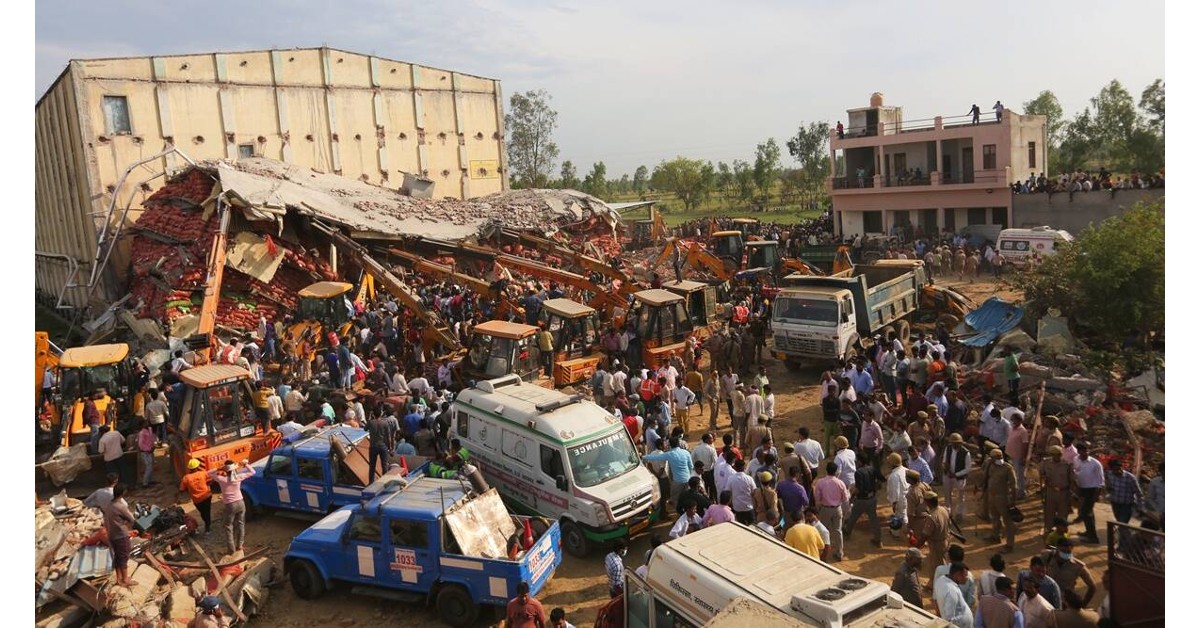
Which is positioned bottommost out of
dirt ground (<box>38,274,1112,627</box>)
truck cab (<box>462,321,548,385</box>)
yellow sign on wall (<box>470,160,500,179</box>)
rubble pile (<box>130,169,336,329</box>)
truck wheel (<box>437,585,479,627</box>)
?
dirt ground (<box>38,274,1112,627</box>)

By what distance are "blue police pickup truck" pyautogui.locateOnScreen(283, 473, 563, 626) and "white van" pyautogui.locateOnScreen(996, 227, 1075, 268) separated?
89.7 ft

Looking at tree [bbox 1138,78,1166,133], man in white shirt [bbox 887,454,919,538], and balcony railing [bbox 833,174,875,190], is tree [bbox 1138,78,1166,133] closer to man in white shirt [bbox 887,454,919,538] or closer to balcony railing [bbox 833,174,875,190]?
balcony railing [bbox 833,174,875,190]

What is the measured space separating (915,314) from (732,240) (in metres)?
10.6

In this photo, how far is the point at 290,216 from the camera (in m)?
28.2

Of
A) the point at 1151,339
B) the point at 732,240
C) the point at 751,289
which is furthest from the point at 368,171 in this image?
the point at 1151,339

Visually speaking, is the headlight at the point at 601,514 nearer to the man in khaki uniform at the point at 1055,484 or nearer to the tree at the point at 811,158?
the man in khaki uniform at the point at 1055,484

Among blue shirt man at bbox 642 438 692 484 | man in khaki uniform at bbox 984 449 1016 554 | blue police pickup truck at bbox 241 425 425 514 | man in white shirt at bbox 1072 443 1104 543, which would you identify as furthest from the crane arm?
man in white shirt at bbox 1072 443 1104 543

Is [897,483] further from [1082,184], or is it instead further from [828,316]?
[1082,184]

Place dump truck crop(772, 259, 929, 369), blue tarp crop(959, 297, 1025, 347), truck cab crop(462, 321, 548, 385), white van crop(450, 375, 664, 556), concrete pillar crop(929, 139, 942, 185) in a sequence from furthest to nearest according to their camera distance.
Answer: concrete pillar crop(929, 139, 942, 185)
blue tarp crop(959, 297, 1025, 347)
dump truck crop(772, 259, 929, 369)
truck cab crop(462, 321, 548, 385)
white van crop(450, 375, 664, 556)

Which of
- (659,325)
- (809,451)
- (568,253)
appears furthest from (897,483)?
(568,253)

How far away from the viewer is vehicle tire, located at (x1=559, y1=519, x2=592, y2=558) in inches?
453

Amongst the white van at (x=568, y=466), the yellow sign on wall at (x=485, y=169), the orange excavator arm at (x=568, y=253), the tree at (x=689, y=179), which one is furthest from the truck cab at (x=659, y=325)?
the tree at (x=689, y=179)

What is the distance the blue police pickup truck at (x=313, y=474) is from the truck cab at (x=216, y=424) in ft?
3.64

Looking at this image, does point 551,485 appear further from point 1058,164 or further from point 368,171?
point 1058,164
